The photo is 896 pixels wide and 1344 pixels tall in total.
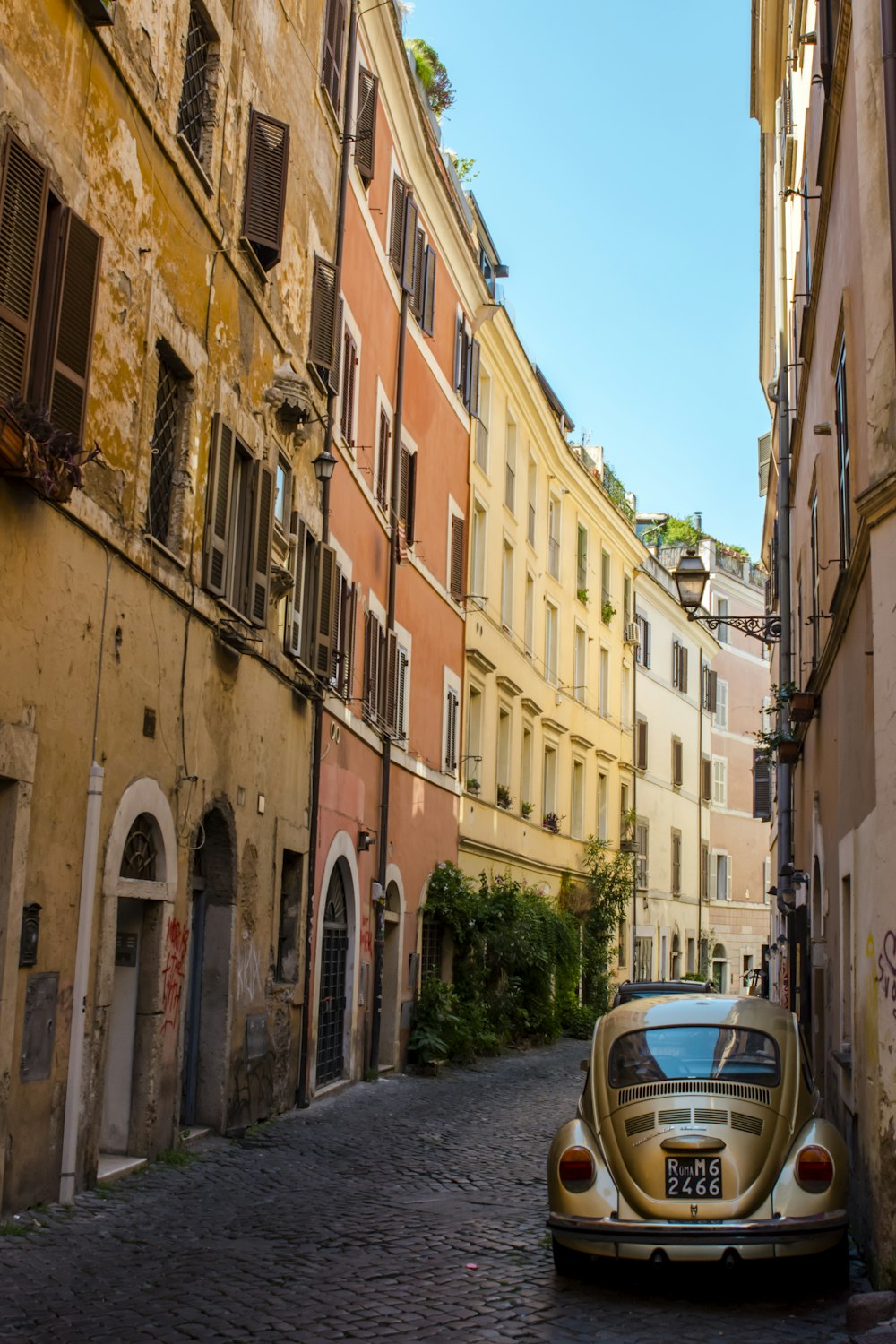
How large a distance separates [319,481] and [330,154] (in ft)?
12.9

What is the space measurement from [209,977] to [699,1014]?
532cm

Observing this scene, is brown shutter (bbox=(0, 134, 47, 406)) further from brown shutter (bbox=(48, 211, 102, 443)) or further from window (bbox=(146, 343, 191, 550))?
window (bbox=(146, 343, 191, 550))

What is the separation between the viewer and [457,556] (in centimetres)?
2523

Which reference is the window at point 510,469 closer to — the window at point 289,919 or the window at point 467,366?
the window at point 467,366

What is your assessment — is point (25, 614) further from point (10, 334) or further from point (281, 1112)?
point (281, 1112)

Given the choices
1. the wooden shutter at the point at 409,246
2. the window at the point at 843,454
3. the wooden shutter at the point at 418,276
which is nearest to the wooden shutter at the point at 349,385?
the wooden shutter at the point at 409,246

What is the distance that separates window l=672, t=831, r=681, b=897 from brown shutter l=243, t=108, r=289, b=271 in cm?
3442

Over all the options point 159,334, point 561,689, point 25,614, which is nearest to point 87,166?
point 159,334

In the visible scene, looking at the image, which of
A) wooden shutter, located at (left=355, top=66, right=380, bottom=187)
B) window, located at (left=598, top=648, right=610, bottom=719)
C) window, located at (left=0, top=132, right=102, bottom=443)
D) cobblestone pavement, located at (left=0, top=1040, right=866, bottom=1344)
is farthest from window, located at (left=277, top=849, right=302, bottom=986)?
window, located at (left=598, top=648, right=610, bottom=719)

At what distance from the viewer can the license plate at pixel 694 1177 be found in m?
7.54

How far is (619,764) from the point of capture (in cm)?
3978

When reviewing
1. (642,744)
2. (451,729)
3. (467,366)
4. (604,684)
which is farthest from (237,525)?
(642,744)

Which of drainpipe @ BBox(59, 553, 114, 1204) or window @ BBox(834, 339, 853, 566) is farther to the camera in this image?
window @ BBox(834, 339, 853, 566)

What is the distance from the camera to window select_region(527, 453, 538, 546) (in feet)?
103
